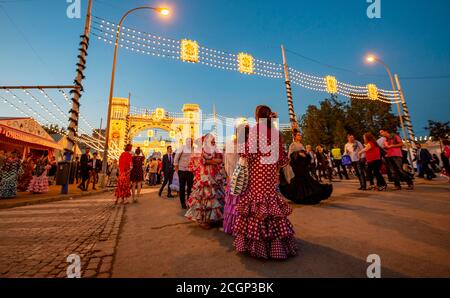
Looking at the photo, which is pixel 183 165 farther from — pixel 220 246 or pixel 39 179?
pixel 39 179

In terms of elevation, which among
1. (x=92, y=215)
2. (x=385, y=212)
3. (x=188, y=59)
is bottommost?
(x=92, y=215)

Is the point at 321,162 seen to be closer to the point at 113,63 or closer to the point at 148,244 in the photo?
the point at 148,244

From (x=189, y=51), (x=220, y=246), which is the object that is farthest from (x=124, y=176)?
(x=189, y=51)

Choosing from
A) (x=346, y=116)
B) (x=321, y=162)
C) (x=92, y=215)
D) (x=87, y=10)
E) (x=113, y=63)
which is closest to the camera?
(x=92, y=215)

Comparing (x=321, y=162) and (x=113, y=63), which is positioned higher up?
(x=113, y=63)

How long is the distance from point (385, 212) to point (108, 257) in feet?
16.8

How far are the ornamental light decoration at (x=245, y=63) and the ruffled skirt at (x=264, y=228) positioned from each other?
13402 mm

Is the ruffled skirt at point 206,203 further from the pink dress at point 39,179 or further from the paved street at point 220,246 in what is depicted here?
the pink dress at point 39,179

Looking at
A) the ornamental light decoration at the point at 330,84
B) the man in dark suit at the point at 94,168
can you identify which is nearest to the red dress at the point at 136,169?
the man in dark suit at the point at 94,168

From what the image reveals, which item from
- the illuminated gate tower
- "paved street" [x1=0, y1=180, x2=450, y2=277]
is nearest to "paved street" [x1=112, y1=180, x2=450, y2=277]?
"paved street" [x1=0, y1=180, x2=450, y2=277]

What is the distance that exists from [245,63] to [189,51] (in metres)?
3.91

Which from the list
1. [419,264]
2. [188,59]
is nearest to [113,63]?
[188,59]

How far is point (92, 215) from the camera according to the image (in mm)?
5664

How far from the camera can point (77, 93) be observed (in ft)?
33.3
